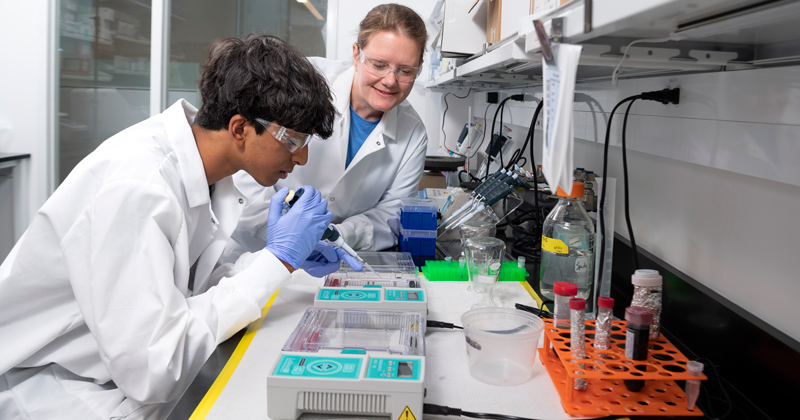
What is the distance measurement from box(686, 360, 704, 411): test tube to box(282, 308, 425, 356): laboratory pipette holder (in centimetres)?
41

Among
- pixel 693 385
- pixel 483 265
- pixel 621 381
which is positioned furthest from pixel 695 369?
pixel 483 265

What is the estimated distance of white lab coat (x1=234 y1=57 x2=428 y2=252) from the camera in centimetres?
197

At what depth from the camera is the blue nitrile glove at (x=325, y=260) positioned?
1528mm

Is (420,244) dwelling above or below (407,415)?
above

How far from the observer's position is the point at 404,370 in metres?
0.88

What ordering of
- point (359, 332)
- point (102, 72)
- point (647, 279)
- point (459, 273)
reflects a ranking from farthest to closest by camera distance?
point (102, 72) < point (459, 273) < point (359, 332) < point (647, 279)

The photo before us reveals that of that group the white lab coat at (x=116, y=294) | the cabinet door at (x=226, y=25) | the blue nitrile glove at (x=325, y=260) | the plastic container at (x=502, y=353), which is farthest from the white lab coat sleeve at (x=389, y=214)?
the cabinet door at (x=226, y=25)

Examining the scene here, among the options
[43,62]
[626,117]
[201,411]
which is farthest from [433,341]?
[43,62]

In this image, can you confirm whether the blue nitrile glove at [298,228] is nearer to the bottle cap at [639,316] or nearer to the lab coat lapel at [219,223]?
the lab coat lapel at [219,223]

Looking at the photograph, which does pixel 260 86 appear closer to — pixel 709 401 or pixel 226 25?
pixel 709 401

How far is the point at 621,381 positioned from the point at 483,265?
0.56m

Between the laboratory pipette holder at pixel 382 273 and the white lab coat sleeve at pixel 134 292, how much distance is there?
37 centimetres

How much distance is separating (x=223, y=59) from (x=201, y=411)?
81 centimetres

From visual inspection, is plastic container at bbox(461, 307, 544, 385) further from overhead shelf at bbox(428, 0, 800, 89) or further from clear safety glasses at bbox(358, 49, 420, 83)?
clear safety glasses at bbox(358, 49, 420, 83)
